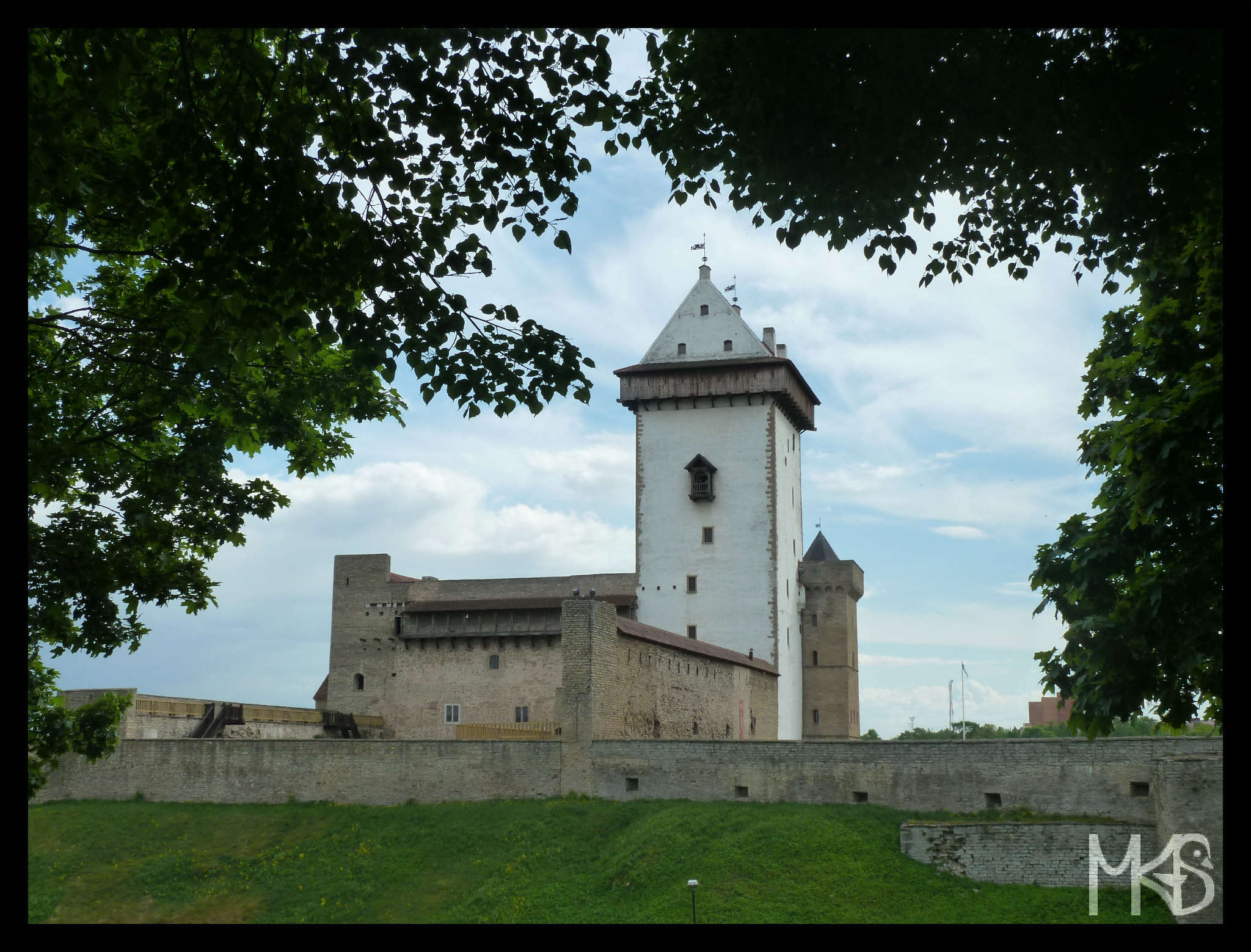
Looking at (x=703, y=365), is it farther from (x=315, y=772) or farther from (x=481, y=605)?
(x=315, y=772)

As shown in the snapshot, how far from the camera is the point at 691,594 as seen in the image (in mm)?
44156

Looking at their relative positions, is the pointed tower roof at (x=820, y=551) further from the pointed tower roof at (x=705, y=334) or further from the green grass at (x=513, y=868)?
the green grass at (x=513, y=868)

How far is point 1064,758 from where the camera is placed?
2380cm

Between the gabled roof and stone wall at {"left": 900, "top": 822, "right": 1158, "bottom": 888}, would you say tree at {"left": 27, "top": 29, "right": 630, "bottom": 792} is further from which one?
the gabled roof

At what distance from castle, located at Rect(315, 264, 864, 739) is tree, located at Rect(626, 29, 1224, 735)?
26.4 metres

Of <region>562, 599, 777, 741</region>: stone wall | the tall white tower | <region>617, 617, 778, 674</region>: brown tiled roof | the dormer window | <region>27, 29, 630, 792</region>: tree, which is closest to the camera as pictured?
<region>27, 29, 630, 792</region>: tree

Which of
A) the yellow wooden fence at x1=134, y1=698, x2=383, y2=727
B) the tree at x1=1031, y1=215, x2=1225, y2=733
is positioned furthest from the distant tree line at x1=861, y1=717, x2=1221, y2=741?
the tree at x1=1031, y1=215, x2=1225, y2=733

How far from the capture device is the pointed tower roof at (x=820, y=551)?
169 feet

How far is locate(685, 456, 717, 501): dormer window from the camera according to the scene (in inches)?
1763

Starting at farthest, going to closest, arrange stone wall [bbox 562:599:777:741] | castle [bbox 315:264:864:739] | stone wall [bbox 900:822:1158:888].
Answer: castle [bbox 315:264:864:739] → stone wall [bbox 562:599:777:741] → stone wall [bbox 900:822:1158:888]
